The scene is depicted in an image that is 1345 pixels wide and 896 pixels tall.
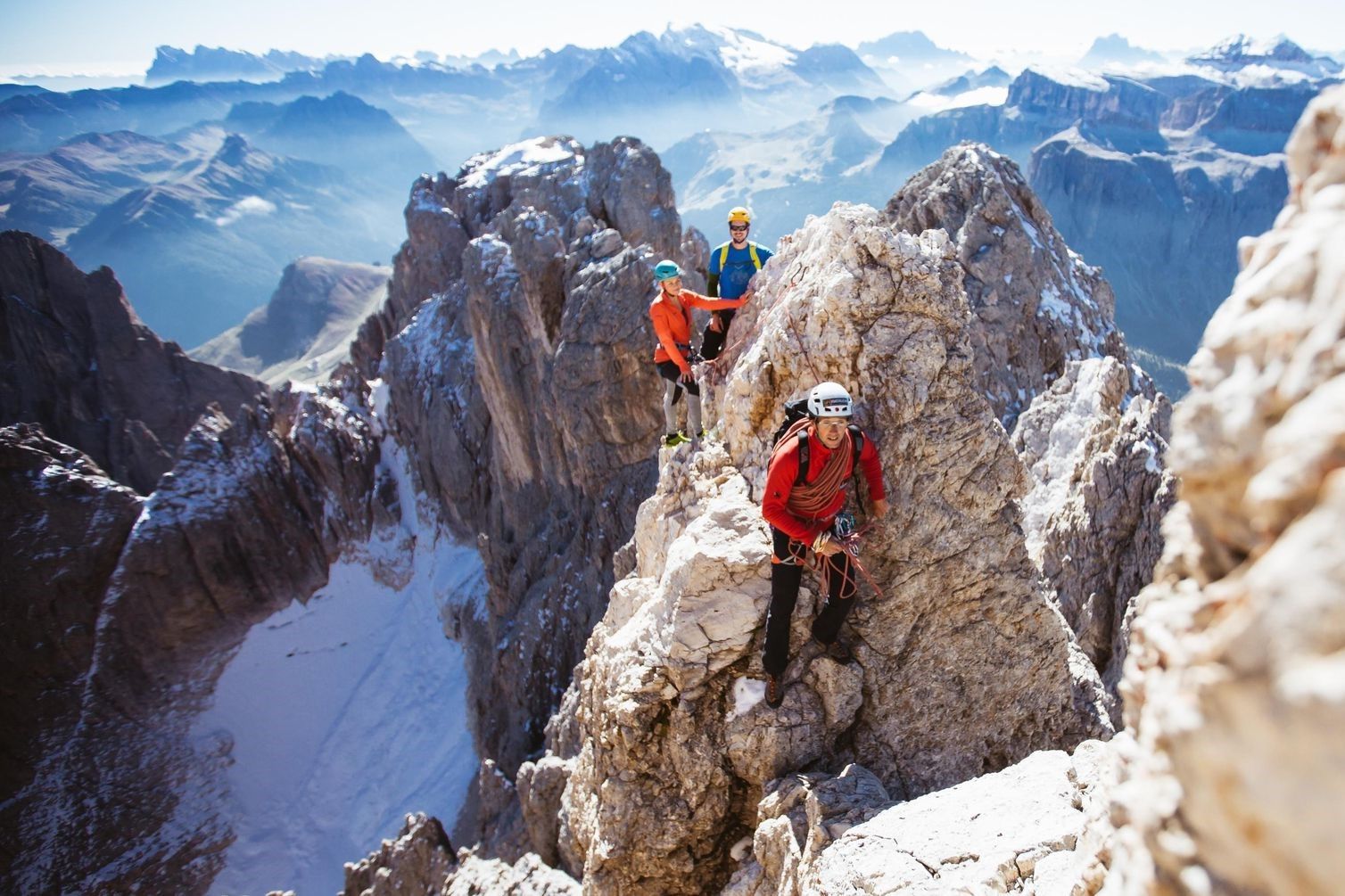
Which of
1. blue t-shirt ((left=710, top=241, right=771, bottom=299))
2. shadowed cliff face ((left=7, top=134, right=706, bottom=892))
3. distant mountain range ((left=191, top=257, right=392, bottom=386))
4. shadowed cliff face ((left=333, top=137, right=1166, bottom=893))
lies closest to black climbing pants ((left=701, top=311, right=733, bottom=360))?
blue t-shirt ((left=710, top=241, right=771, bottom=299))

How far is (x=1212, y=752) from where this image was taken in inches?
115

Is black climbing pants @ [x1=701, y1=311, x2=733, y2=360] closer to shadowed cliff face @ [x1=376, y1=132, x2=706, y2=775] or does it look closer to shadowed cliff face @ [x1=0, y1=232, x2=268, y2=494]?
shadowed cliff face @ [x1=376, y1=132, x2=706, y2=775]

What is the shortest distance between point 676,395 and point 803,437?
6.54 meters

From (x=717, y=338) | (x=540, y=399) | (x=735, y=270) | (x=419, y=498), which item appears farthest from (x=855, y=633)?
(x=419, y=498)

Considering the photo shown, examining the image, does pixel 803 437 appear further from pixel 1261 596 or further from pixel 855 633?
pixel 1261 596

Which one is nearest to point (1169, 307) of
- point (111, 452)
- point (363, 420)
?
point (363, 420)

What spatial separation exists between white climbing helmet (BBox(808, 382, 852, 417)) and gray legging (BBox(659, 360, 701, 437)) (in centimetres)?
553

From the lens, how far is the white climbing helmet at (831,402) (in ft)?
24.1

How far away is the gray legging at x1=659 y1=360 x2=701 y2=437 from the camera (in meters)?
13.2

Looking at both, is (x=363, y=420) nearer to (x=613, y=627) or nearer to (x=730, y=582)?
(x=613, y=627)

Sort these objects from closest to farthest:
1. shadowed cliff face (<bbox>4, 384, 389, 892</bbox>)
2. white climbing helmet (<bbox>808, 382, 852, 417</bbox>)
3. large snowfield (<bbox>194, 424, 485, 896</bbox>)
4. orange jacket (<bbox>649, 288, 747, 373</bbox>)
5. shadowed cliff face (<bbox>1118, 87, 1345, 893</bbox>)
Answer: shadowed cliff face (<bbox>1118, 87, 1345, 893</bbox>)
white climbing helmet (<bbox>808, 382, 852, 417</bbox>)
orange jacket (<bbox>649, 288, 747, 373</bbox>)
shadowed cliff face (<bbox>4, 384, 389, 892</bbox>)
large snowfield (<bbox>194, 424, 485, 896</bbox>)

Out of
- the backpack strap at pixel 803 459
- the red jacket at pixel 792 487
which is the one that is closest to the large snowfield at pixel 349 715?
the red jacket at pixel 792 487

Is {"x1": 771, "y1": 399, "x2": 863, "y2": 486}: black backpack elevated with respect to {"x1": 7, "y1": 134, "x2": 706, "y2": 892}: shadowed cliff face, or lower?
elevated

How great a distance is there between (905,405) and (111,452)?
5825 centimetres
